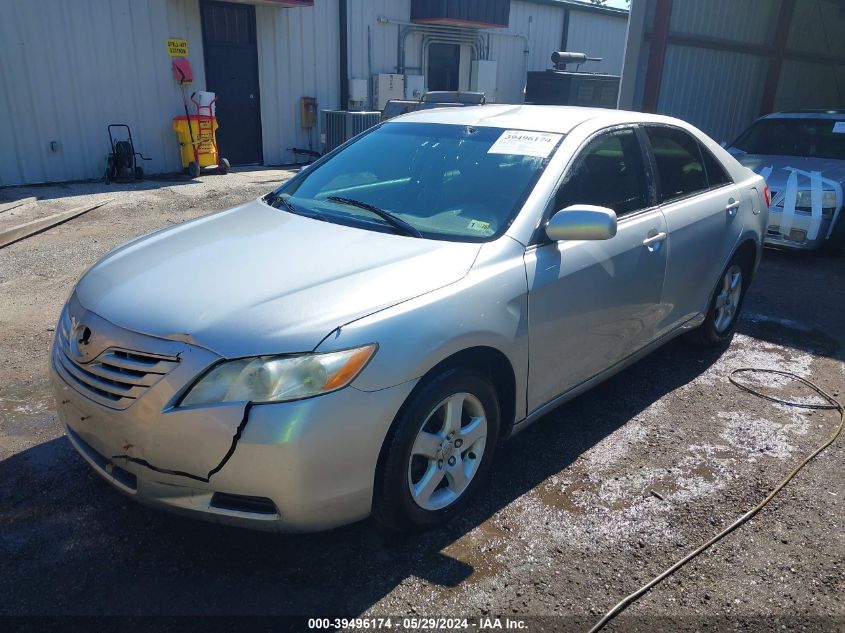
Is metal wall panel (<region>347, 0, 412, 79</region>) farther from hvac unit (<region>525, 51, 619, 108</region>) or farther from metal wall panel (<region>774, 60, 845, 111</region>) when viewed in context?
metal wall panel (<region>774, 60, 845, 111</region>)

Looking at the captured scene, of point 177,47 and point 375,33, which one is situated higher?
point 375,33

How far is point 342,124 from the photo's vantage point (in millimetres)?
13266

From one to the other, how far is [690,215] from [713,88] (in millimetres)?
9617


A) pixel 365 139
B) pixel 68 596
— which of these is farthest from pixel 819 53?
pixel 68 596

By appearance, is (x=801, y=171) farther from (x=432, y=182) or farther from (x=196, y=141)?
(x=196, y=141)

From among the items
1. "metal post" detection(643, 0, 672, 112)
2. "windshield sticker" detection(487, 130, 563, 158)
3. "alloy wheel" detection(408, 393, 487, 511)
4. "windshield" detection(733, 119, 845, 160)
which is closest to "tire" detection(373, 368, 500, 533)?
"alloy wheel" detection(408, 393, 487, 511)

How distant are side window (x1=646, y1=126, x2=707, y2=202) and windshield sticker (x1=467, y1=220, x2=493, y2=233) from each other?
140 centimetres

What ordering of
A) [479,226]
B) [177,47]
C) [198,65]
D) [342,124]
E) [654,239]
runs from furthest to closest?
[342,124]
[198,65]
[177,47]
[654,239]
[479,226]

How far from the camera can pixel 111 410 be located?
2.32 meters

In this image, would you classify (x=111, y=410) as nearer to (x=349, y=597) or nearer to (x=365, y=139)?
(x=349, y=597)

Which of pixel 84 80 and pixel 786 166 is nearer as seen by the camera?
pixel 786 166

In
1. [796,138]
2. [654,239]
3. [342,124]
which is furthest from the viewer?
[342,124]

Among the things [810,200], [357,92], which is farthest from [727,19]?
[357,92]

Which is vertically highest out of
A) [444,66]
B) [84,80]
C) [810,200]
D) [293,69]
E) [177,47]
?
[177,47]
